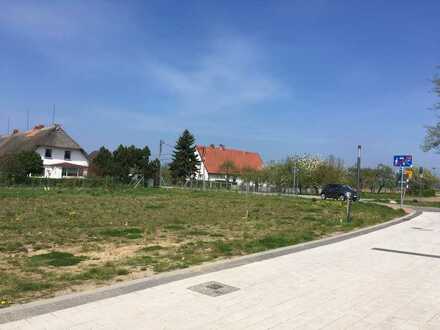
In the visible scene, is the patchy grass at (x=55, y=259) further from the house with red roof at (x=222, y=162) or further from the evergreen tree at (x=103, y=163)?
the house with red roof at (x=222, y=162)

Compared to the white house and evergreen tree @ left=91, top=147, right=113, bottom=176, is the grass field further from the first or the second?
evergreen tree @ left=91, top=147, right=113, bottom=176

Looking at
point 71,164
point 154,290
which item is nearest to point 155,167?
point 71,164

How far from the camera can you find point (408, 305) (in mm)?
5656

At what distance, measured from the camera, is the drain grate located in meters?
5.83

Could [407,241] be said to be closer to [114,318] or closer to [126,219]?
[126,219]

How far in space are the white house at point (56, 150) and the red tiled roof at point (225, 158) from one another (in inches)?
1110

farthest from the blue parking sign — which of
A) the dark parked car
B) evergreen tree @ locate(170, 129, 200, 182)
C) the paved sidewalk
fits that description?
evergreen tree @ locate(170, 129, 200, 182)

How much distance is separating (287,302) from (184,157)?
63.6 m

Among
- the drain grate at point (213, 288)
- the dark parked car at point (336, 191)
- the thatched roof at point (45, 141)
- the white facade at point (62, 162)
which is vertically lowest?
the drain grate at point (213, 288)

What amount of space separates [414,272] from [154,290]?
4781mm

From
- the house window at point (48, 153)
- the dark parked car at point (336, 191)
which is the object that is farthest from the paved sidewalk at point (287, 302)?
the house window at point (48, 153)

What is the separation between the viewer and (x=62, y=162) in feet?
203

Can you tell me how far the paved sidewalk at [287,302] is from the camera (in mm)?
4684

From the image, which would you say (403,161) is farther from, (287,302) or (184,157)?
(184,157)
